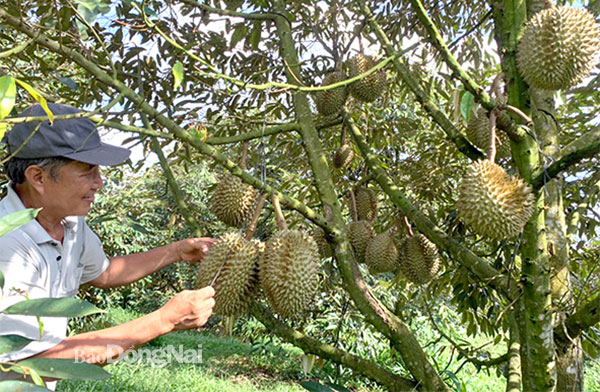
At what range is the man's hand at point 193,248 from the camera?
1663mm

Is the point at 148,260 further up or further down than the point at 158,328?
further up

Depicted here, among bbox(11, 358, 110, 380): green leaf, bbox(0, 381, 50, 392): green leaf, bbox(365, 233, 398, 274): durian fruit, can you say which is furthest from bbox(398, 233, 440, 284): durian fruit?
bbox(0, 381, 50, 392): green leaf

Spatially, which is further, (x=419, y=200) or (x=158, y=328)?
(x=419, y=200)

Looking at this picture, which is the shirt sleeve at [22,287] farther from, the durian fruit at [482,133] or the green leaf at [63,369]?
the durian fruit at [482,133]

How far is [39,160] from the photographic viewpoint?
53.4 inches

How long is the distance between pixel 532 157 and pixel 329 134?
4.97ft

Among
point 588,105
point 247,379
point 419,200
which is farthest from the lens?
point 247,379

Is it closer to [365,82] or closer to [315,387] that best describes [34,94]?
[315,387]

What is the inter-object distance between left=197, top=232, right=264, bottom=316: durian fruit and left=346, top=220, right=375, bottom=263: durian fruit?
2.42ft

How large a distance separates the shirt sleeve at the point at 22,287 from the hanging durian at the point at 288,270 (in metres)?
0.58

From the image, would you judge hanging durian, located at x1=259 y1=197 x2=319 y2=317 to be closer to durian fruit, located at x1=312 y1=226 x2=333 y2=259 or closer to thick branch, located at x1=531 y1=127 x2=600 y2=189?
durian fruit, located at x1=312 y1=226 x2=333 y2=259

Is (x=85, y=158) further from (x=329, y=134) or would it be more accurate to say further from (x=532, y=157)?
(x=329, y=134)

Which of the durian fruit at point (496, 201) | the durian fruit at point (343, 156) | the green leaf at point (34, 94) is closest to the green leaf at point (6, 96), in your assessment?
the green leaf at point (34, 94)

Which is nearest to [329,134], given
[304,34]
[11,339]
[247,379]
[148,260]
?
[304,34]
